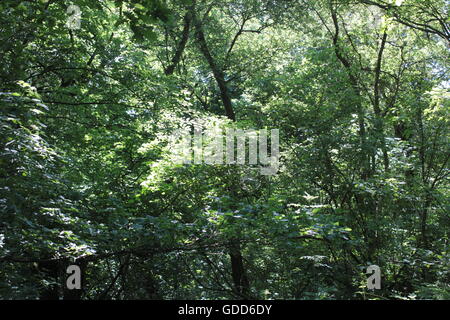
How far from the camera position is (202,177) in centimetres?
607

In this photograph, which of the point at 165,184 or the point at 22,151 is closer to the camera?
the point at 22,151

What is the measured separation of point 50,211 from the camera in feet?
13.3

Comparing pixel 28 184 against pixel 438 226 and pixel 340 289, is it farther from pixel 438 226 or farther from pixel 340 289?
pixel 438 226

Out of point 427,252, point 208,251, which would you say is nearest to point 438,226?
point 427,252

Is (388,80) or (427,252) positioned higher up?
(388,80)

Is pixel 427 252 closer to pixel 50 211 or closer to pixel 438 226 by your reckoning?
pixel 438 226

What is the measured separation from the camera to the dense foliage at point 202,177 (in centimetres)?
409

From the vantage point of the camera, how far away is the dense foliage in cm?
409
